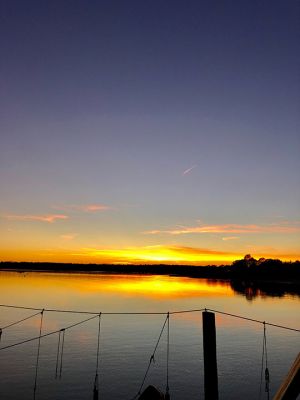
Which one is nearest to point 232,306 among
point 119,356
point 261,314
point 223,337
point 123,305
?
point 261,314

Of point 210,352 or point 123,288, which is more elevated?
point 210,352

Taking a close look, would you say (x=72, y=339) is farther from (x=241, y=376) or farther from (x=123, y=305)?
(x=123, y=305)

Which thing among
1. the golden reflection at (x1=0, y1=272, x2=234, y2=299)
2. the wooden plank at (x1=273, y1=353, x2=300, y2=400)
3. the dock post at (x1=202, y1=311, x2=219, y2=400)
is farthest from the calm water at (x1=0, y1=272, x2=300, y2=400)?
the golden reflection at (x1=0, y1=272, x2=234, y2=299)

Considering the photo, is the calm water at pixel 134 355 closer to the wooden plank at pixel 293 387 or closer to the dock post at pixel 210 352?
the dock post at pixel 210 352

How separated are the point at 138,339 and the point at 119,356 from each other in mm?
8092

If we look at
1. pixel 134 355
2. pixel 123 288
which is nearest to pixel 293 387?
pixel 134 355

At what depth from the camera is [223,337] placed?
154 feet

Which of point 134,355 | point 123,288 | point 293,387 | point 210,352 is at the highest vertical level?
point 293,387

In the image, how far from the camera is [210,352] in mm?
17078

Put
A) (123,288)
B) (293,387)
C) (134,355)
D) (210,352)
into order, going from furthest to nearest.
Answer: (123,288) < (134,355) < (210,352) < (293,387)

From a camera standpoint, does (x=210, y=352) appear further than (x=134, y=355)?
No

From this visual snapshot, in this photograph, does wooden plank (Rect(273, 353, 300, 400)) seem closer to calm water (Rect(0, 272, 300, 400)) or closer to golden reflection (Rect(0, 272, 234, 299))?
calm water (Rect(0, 272, 300, 400))

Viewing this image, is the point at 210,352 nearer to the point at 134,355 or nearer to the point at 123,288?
the point at 134,355

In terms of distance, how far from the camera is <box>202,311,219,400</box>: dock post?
16938mm
